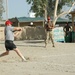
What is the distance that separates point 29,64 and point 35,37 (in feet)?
84.5

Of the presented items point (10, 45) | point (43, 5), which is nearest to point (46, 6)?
point (43, 5)

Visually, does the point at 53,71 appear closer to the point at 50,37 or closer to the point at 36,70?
the point at 36,70

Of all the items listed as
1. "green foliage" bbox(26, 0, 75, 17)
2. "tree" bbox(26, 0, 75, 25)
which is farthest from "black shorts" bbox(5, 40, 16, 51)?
"green foliage" bbox(26, 0, 75, 17)

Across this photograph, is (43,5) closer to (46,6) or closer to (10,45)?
(46,6)

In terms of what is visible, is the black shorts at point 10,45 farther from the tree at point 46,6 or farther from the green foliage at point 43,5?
the green foliage at point 43,5

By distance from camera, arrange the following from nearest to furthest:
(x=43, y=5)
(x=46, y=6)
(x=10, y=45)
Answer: (x=10, y=45), (x=43, y=5), (x=46, y=6)

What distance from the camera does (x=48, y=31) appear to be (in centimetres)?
1989

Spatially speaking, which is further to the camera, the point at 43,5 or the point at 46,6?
the point at 46,6

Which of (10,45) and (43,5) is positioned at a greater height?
(43,5)

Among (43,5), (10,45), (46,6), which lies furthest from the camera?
(46,6)

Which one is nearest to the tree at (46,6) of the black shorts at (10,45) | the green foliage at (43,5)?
the green foliage at (43,5)

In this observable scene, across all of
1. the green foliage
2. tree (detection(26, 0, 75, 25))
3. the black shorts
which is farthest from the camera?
the green foliage

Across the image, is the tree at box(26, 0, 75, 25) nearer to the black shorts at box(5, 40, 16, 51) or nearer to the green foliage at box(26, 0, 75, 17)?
the green foliage at box(26, 0, 75, 17)

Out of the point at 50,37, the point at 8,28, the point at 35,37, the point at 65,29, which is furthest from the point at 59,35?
the point at 8,28
